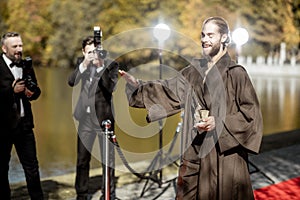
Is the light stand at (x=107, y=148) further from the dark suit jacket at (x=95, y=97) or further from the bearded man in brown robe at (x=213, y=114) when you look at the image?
the dark suit jacket at (x=95, y=97)

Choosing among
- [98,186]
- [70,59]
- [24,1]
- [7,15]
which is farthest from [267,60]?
[98,186]

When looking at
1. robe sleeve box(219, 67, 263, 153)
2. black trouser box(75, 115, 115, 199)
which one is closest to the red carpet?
black trouser box(75, 115, 115, 199)

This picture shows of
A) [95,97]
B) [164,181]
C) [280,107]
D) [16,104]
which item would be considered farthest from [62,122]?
[16,104]

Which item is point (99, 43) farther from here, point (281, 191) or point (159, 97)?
point (281, 191)

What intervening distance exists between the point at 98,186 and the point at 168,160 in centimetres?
116

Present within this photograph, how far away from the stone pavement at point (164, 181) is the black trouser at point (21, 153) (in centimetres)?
106

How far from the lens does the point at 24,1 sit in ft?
156

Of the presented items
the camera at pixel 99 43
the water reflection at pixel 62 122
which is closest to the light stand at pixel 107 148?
the camera at pixel 99 43

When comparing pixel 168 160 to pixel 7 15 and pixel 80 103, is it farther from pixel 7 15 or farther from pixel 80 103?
pixel 7 15

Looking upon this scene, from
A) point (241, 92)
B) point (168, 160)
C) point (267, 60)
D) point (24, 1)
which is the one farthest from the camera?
point (24, 1)

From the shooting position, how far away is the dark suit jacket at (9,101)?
433 cm

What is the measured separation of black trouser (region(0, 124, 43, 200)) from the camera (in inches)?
176

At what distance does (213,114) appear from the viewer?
338 cm

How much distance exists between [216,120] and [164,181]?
3.15 meters
